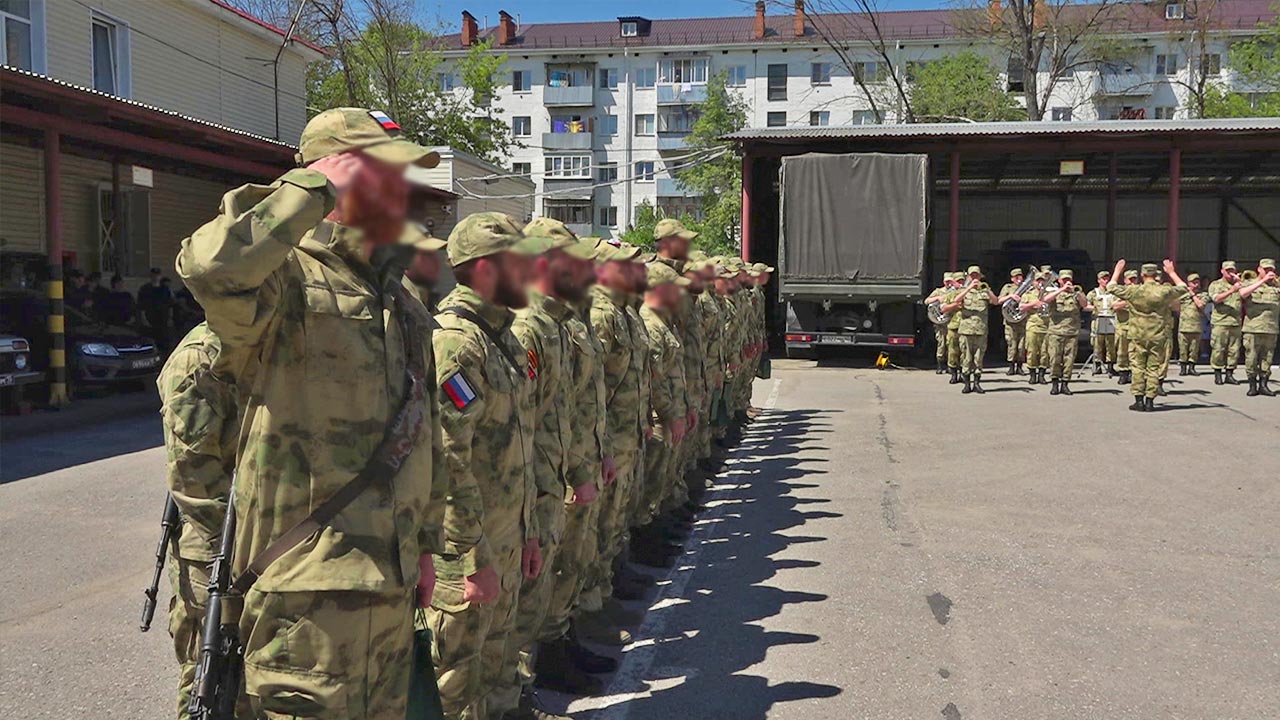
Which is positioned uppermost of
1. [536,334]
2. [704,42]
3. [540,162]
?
[704,42]

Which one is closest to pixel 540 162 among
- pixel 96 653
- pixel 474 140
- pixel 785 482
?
pixel 474 140

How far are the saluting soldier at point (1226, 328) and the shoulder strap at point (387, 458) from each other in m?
18.3

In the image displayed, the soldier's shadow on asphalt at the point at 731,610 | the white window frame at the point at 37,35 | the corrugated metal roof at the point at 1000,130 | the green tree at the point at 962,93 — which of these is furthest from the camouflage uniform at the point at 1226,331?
the green tree at the point at 962,93

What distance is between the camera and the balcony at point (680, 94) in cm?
6003

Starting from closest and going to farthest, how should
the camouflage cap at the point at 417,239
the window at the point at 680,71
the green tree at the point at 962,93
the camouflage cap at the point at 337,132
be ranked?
the camouflage cap at the point at 417,239
the camouflage cap at the point at 337,132
the green tree at the point at 962,93
the window at the point at 680,71

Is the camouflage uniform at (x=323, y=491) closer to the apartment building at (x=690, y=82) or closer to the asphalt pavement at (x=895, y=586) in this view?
the asphalt pavement at (x=895, y=586)

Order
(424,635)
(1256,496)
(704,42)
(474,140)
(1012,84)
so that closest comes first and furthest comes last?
(424,635) → (1256,496) → (474,140) → (1012,84) → (704,42)

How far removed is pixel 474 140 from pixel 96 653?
37518 mm

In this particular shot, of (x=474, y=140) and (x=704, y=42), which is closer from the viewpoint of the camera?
(x=474, y=140)

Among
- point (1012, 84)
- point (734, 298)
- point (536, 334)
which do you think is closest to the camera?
point (536, 334)

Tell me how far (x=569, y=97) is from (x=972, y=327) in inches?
1824

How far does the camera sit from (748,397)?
15.0 meters

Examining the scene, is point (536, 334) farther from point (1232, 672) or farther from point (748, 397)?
point (748, 397)

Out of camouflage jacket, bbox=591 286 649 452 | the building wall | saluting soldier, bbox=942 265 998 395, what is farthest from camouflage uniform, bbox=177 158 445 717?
the building wall
